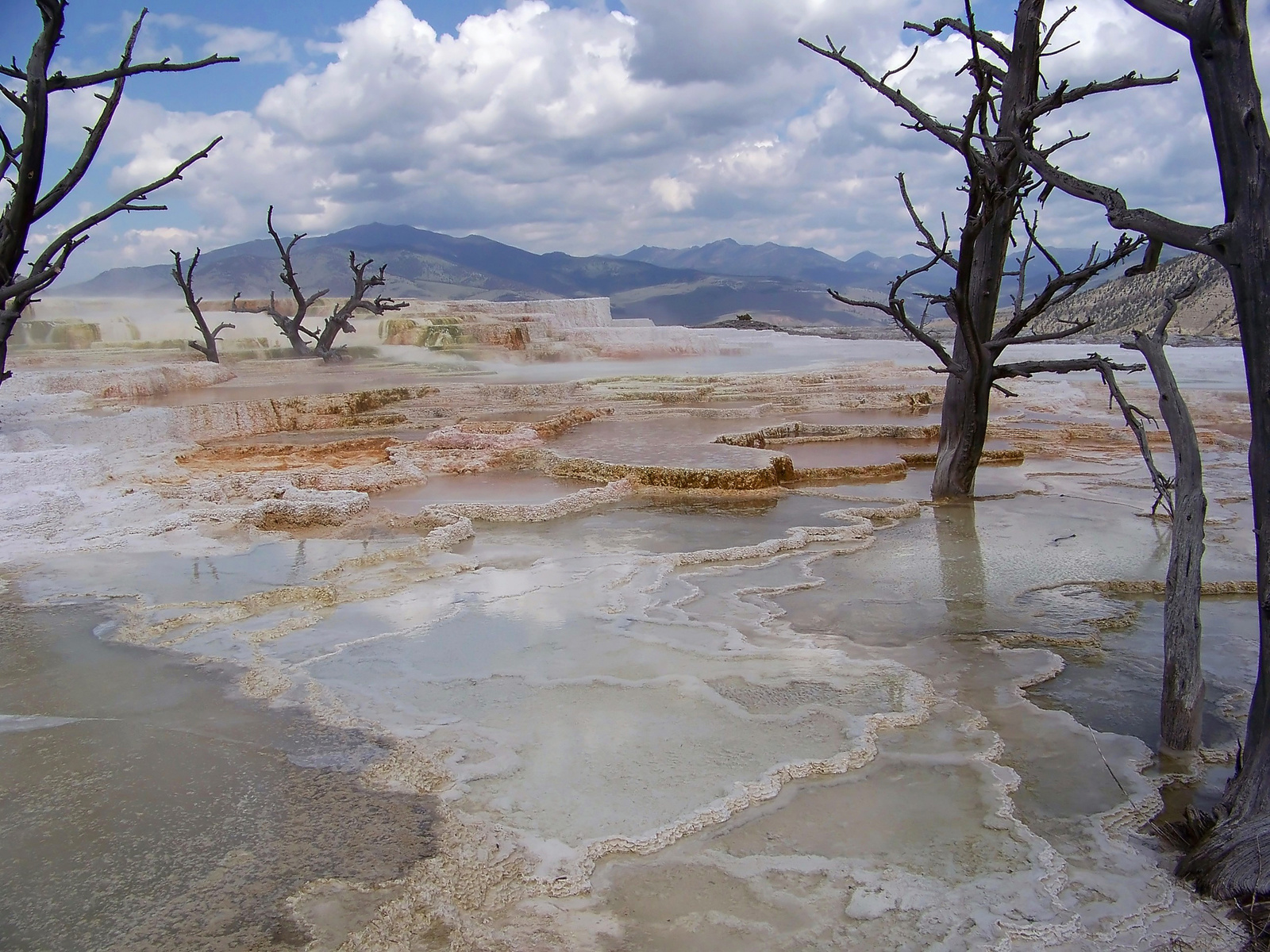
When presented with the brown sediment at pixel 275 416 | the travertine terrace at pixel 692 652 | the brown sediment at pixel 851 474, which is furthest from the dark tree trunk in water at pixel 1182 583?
the brown sediment at pixel 275 416

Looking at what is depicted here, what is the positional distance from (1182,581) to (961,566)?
2395 millimetres

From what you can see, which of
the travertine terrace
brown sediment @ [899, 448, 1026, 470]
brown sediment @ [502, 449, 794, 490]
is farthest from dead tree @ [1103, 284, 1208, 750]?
brown sediment @ [899, 448, 1026, 470]

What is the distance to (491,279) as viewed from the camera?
450 ft

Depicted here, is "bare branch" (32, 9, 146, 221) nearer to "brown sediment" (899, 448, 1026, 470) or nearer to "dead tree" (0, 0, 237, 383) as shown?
"dead tree" (0, 0, 237, 383)

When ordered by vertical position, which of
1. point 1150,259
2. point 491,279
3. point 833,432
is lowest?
point 833,432

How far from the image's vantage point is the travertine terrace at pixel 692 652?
227 cm

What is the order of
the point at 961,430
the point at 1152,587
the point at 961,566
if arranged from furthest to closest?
the point at 961,430
the point at 961,566
the point at 1152,587

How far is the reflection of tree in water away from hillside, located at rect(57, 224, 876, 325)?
51.9 m

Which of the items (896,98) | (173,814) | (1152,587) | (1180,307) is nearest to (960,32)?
(896,98)

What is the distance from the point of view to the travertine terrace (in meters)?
2.27

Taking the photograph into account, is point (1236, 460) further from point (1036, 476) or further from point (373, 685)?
point (373, 685)

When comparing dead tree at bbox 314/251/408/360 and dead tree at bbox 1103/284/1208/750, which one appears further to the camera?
dead tree at bbox 314/251/408/360

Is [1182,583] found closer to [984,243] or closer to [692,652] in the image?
[692,652]

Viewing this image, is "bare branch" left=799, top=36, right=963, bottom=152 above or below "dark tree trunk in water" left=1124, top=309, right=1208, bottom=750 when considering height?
above
